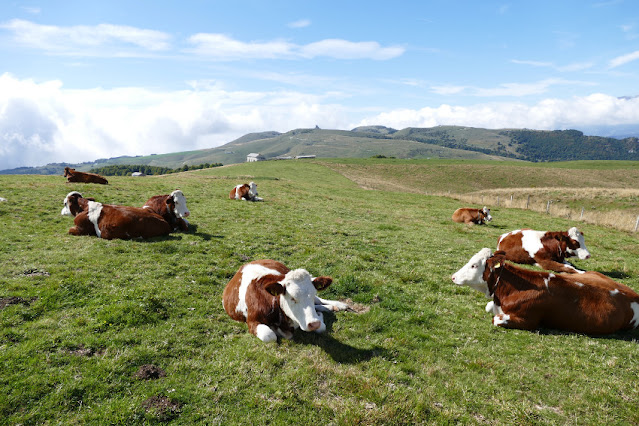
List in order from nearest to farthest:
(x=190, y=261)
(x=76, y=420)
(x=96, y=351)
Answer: (x=76, y=420) → (x=96, y=351) → (x=190, y=261)

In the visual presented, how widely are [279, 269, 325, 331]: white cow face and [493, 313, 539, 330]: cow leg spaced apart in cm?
441

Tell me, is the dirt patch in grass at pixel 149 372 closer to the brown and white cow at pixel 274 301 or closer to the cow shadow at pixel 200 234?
the brown and white cow at pixel 274 301

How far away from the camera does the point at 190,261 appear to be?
1045 cm

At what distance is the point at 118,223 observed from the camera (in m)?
12.1

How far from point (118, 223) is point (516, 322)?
12832 mm

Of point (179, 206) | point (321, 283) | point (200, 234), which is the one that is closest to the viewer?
point (321, 283)

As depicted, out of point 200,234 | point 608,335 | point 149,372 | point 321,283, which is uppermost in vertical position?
point 321,283

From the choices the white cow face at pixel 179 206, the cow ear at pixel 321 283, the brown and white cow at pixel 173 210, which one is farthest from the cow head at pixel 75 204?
the cow ear at pixel 321 283

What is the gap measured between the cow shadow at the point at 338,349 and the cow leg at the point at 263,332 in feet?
1.79

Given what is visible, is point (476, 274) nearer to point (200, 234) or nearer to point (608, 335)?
point (608, 335)

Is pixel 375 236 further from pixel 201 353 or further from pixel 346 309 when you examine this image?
pixel 201 353

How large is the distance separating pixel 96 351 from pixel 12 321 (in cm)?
201

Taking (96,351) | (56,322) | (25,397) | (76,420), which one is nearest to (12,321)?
(56,322)

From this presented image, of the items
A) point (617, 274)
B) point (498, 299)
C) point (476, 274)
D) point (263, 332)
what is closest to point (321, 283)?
point (263, 332)
